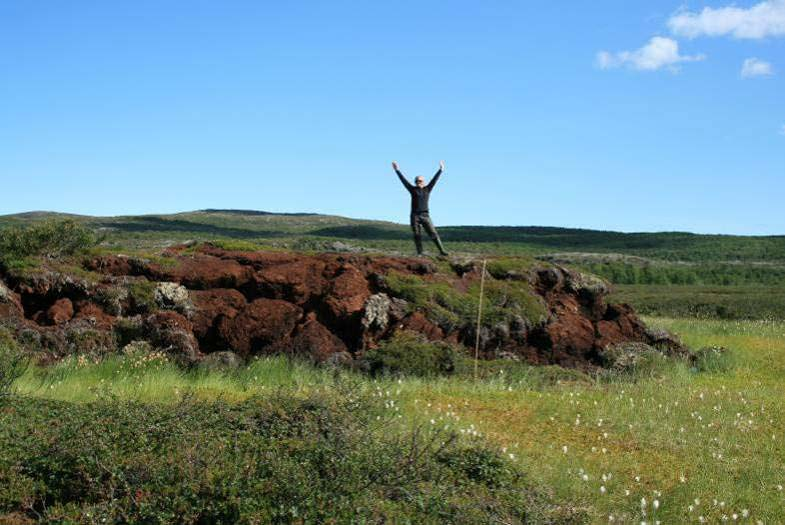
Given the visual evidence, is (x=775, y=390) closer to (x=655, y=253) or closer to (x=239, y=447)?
(x=239, y=447)

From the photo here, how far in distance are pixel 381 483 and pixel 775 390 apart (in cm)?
1052

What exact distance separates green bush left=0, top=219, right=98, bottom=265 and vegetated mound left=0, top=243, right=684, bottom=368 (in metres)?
0.38

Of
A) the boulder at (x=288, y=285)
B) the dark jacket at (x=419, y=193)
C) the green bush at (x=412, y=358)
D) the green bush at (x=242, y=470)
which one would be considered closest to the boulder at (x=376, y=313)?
the green bush at (x=412, y=358)

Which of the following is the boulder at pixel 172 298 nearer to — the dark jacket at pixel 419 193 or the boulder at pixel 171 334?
the boulder at pixel 171 334

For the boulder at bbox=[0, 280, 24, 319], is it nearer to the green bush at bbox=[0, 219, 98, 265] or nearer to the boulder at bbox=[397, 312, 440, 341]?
the green bush at bbox=[0, 219, 98, 265]

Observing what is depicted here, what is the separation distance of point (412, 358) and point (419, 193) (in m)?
6.33

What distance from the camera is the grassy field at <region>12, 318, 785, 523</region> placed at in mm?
9109

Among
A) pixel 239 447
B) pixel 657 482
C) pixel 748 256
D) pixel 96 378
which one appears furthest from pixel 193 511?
pixel 748 256

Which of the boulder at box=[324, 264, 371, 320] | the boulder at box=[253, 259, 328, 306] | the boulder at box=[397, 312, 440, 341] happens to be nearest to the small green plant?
the boulder at box=[253, 259, 328, 306]

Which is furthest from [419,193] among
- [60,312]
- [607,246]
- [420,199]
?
[607,246]

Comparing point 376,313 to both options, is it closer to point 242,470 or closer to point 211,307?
point 211,307

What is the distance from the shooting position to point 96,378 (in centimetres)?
1320

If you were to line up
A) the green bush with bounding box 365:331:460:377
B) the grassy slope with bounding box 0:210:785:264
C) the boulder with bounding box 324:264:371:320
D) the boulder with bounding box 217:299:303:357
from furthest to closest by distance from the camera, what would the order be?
1. the grassy slope with bounding box 0:210:785:264
2. the boulder with bounding box 324:264:371:320
3. the boulder with bounding box 217:299:303:357
4. the green bush with bounding box 365:331:460:377

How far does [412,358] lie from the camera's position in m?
15.0
